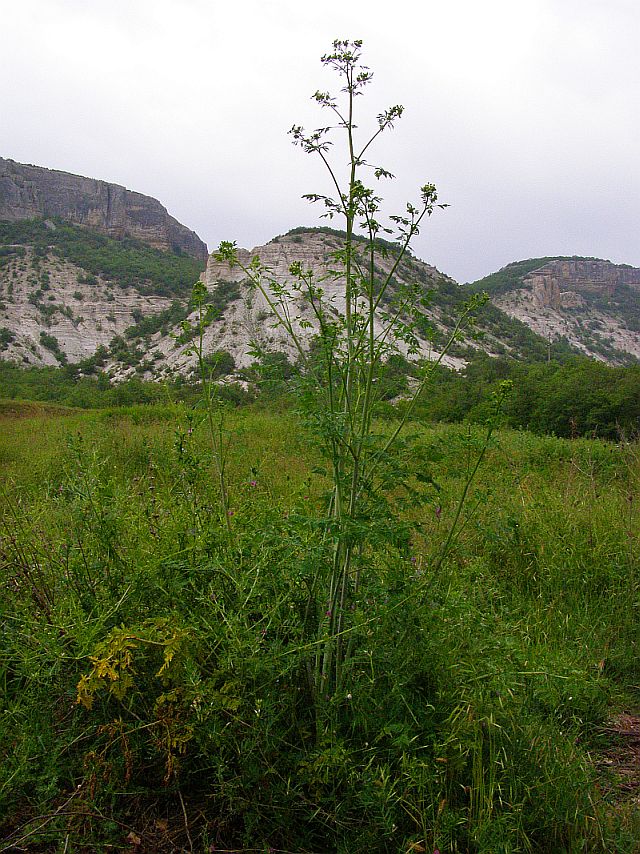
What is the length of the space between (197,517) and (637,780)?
2.27 meters

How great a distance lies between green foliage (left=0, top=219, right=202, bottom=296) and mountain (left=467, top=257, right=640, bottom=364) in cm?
4409

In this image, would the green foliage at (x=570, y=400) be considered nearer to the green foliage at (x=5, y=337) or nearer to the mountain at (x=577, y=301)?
the green foliage at (x=5, y=337)

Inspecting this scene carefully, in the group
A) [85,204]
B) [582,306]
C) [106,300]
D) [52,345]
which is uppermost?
[85,204]

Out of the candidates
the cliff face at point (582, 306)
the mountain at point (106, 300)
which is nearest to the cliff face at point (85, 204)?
the mountain at point (106, 300)

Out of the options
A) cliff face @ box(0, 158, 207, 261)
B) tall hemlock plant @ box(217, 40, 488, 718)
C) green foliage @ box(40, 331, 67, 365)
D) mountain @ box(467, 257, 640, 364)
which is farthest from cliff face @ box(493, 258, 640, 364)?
tall hemlock plant @ box(217, 40, 488, 718)

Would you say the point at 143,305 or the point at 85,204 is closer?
the point at 143,305

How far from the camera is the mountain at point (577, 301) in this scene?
94.3 m

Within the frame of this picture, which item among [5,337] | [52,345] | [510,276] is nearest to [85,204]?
[52,345]

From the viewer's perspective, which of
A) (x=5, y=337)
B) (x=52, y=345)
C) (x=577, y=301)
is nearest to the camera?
(x=5, y=337)

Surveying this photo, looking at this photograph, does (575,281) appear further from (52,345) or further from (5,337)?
(5,337)

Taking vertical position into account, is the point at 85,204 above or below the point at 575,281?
above

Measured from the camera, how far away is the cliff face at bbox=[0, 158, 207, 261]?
108 metres

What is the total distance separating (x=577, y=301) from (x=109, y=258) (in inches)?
3313

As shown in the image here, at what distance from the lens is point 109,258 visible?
3322 inches
